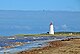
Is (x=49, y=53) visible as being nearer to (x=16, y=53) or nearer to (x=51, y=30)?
(x=16, y=53)

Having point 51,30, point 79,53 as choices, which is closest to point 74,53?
point 79,53

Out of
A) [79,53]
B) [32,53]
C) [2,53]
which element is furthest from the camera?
[2,53]

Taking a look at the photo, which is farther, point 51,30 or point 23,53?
point 51,30

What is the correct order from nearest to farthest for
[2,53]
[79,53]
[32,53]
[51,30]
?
[79,53], [32,53], [2,53], [51,30]

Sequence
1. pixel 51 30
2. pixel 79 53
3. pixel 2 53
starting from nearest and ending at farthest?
1. pixel 79 53
2. pixel 2 53
3. pixel 51 30

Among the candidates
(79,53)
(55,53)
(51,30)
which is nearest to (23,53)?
(55,53)

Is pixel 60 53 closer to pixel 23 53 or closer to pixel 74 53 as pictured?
pixel 74 53

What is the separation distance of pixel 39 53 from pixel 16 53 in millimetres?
3243

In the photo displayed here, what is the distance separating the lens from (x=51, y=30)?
11306 cm

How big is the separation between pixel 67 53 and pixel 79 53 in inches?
49.9

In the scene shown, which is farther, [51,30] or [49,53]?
[51,30]

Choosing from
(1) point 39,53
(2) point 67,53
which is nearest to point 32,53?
(1) point 39,53

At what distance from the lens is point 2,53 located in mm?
39656

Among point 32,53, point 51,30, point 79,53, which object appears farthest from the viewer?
point 51,30
